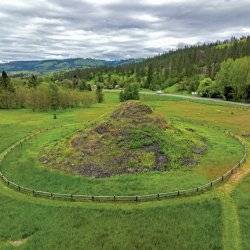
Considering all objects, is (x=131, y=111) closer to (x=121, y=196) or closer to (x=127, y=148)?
Answer: (x=127, y=148)

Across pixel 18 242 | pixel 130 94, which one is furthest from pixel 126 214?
pixel 130 94

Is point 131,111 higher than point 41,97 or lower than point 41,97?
higher

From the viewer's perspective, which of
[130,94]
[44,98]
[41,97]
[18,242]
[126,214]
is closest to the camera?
[18,242]

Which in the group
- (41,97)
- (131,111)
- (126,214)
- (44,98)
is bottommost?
(126,214)

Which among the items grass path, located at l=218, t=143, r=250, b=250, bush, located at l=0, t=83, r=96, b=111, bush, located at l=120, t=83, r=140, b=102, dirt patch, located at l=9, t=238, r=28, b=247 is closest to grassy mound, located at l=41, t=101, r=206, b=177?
grass path, located at l=218, t=143, r=250, b=250

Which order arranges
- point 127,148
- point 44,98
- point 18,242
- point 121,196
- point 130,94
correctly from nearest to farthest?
point 18,242, point 121,196, point 127,148, point 44,98, point 130,94

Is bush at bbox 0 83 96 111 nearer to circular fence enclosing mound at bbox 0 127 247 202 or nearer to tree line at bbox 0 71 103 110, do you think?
tree line at bbox 0 71 103 110

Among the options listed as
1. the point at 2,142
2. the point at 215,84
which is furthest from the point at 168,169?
the point at 215,84

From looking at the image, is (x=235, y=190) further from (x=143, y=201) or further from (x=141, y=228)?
(x=141, y=228)
